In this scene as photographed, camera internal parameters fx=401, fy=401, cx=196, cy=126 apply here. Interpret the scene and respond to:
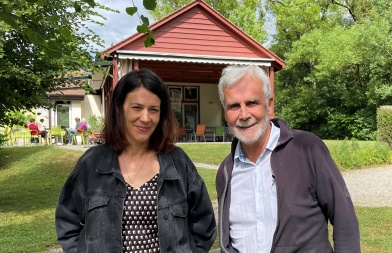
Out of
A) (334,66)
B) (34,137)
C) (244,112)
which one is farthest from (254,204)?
(334,66)

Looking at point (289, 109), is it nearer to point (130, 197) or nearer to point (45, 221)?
point (45, 221)

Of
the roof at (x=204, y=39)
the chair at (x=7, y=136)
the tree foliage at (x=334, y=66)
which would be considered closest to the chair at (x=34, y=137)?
the chair at (x=7, y=136)

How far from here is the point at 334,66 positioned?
2433 centimetres

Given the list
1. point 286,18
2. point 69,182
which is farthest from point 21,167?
point 286,18

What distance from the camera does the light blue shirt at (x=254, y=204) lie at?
1946 mm

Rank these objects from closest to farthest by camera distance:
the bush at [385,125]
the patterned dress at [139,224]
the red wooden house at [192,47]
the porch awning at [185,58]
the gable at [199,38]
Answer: the patterned dress at [139,224], the bush at [385,125], the porch awning at [185,58], the red wooden house at [192,47], the gable at [199,38]

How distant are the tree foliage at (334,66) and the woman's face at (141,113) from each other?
2088 centimetres

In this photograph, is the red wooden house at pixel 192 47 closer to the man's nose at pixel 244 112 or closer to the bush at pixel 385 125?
the bush at pixel 385 125

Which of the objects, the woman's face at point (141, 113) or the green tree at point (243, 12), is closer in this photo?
the woman's face at point (141, 113)

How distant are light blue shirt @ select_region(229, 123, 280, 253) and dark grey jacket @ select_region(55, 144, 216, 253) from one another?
219 mm

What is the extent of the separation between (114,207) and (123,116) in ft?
1.62

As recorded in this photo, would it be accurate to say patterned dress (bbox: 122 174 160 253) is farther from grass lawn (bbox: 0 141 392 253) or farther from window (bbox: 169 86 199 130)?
window (bbox: 169 86 199 130)

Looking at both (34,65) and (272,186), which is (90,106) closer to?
(34,65)

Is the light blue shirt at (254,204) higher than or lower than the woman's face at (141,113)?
lower
